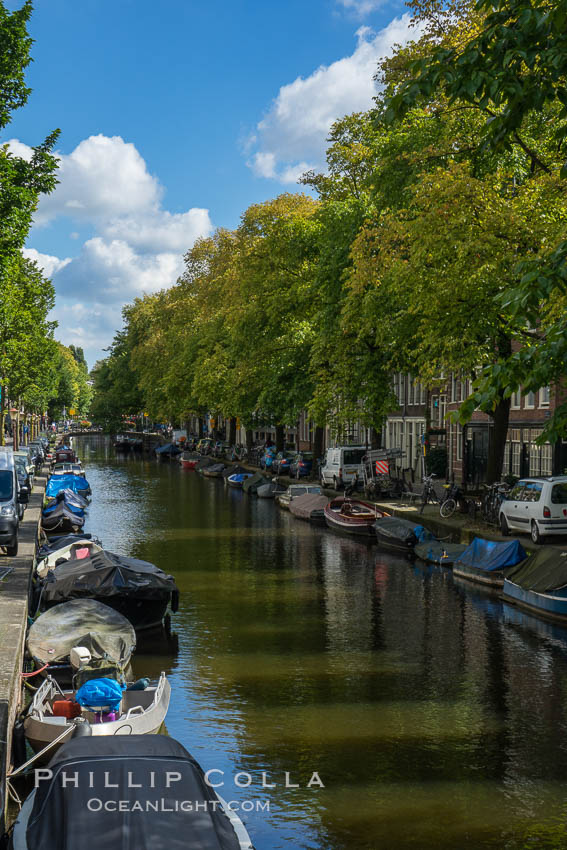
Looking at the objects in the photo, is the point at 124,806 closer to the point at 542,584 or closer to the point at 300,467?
the point at 542,584

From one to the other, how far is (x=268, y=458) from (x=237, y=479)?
4.63m

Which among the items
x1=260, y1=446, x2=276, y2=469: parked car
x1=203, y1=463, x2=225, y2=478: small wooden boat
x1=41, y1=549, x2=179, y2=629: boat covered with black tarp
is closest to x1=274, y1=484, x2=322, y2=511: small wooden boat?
x1=260, y1=446, x2=276, y2=469: parked car

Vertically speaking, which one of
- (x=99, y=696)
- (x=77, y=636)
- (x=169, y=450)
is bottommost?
(x=77, y=636)

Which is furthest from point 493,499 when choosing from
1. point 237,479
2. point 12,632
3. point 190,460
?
point 190,460

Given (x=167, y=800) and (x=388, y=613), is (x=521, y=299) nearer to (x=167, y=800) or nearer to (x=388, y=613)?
(x=167, y=800)

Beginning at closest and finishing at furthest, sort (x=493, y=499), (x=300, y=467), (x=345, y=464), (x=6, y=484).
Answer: (x=6, y=484), (x=493, y=499), (x=345, y=464), (x=300, y=467)

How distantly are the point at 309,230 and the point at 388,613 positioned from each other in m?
29.2

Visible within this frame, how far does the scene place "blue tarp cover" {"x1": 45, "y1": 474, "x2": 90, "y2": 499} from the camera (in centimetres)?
4625

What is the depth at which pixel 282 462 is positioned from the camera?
60281 millimetres

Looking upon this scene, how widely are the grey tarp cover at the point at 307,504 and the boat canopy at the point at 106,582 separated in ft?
68.7

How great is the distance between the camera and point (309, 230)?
47.9 metres

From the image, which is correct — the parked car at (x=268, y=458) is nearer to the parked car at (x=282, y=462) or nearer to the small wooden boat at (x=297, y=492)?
the parked car at (x=282, y=462)

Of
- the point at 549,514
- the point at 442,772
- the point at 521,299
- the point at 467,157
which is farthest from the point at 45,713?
the point at 467,157

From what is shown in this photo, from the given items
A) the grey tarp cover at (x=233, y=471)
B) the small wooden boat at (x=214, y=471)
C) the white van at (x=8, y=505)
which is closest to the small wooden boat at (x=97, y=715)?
the white van at (x=8, y=505)
